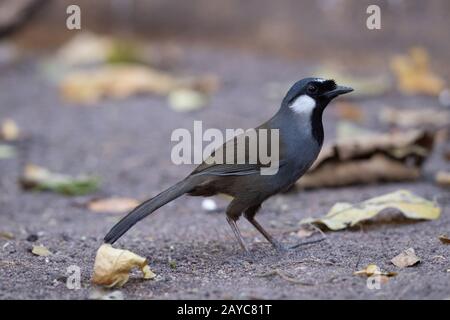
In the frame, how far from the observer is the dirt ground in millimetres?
3605

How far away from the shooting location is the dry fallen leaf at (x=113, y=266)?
3641mm

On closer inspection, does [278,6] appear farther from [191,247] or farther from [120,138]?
[191,247]

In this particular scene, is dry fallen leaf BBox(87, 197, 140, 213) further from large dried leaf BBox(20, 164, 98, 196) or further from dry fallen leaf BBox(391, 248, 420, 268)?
dry fallen leaf BBox(391, 248, 420, 268)

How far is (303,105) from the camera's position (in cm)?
452

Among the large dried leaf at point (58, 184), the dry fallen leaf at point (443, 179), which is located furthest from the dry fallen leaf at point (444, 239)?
the large dried leaf at point (58, 184)

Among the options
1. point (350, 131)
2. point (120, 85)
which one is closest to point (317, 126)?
point (350, 131)

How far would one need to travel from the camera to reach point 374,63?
1057 cm

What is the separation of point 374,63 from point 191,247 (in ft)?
21.5

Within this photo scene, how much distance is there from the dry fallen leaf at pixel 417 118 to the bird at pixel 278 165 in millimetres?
3254

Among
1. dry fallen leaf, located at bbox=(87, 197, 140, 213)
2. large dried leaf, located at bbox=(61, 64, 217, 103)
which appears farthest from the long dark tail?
large dried leaf, located at bbox=(61, 64, 217, 103)

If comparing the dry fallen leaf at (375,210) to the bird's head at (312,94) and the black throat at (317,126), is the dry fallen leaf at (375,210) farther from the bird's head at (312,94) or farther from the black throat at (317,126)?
the bird's head at (312,94)

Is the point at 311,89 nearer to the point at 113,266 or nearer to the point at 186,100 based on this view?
the point at 113,266

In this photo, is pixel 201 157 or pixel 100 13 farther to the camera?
pixel 100 13

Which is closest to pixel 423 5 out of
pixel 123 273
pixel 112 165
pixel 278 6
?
pixel 278 6
